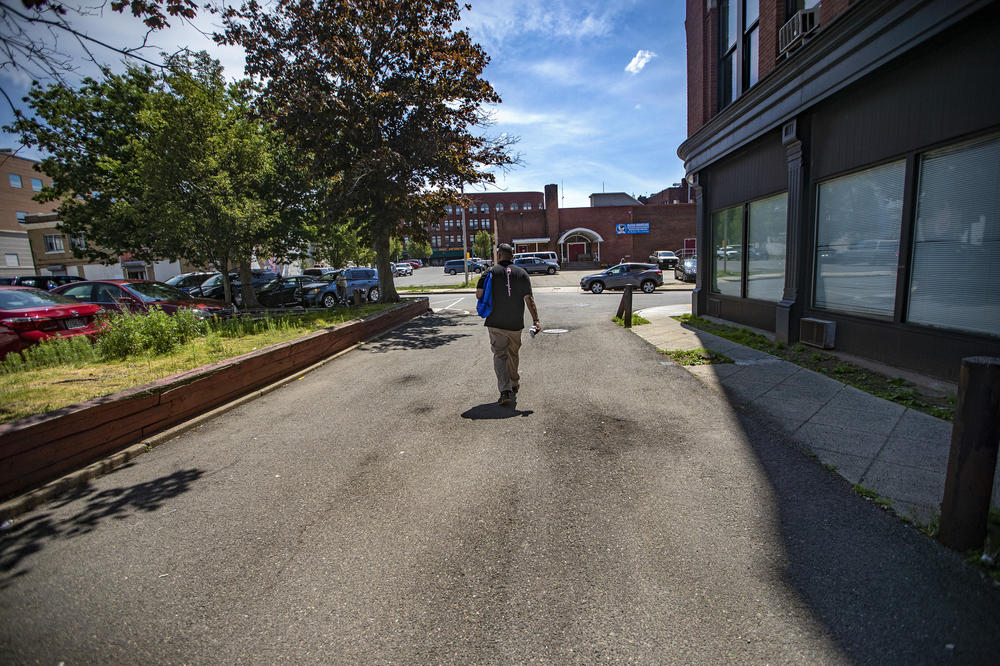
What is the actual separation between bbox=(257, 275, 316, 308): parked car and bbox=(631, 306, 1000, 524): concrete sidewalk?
16260 millimetres

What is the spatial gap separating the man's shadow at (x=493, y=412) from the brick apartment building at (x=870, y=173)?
5342 mm

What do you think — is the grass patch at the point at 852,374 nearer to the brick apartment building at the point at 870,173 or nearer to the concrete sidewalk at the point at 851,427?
the concrete sidewalk at the point at 851,427

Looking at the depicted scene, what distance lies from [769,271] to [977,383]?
8.10 m

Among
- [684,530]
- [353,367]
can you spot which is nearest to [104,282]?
[353,367]

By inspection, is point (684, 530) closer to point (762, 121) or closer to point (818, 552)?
point (818, 552)

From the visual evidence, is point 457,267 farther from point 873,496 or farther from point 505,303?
point 873,496

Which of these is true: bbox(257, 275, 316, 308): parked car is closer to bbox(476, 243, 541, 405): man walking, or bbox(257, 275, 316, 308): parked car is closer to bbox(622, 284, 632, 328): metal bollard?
bbox(622, 284, 632, 328): metal bollard

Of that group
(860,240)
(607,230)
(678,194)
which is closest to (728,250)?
(860,240)

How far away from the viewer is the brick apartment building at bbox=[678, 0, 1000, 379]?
543 cm

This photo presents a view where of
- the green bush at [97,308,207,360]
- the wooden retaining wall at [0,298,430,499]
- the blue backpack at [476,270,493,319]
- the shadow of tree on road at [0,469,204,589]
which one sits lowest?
the shadow of tree on road at [0,469,204,589]

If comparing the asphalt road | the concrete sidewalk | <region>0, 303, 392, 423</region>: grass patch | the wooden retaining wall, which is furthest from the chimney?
the asphalt road

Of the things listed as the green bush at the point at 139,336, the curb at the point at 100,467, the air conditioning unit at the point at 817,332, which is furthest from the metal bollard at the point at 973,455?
the green bush at the point at 139,336

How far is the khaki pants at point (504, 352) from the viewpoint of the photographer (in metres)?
5.73

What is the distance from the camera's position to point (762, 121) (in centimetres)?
918
